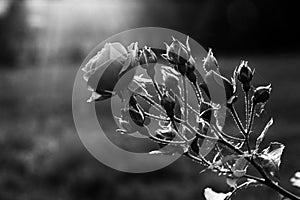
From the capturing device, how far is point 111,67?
1.93 feet

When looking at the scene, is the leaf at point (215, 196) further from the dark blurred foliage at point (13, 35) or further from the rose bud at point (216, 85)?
the dark blurred foliage at point (13, 35)

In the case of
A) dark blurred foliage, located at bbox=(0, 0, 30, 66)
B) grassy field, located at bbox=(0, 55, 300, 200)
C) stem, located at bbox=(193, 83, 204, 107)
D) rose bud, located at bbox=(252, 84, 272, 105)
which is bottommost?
dark blurred foliage, located at bbox=(0, 0, 30, 66)

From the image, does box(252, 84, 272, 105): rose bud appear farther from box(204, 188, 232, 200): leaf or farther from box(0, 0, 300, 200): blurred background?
box(0, 0, 300, 200): blurred background

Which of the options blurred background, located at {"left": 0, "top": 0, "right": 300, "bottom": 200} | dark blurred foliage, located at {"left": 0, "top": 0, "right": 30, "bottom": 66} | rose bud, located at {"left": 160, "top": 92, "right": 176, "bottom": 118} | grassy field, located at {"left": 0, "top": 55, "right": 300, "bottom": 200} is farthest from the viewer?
dark blurred foliage, located at {"left": 0, "top": 0, "right": 30, "bottom": 66}

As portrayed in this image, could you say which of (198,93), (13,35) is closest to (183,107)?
(198,93)

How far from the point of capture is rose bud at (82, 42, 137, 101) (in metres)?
0.58

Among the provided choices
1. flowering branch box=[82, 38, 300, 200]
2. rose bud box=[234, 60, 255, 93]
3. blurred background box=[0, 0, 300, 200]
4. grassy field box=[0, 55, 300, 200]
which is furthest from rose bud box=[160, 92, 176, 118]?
blurred background box=[0, 0, 300, 200]

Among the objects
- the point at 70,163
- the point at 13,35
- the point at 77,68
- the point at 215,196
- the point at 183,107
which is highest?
the point at 183,107

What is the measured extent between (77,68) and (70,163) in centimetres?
478

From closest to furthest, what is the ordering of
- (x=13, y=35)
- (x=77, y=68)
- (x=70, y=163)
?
1. (x=70, y=163)
2. (x=77, y=68)
3. (x=13, y=35)

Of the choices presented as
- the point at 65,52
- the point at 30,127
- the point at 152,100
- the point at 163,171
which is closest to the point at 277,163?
the point at 152,100

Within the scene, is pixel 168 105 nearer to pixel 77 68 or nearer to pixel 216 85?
pixel 216 85

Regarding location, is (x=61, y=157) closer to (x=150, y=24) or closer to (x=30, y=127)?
(x=30, y=127)

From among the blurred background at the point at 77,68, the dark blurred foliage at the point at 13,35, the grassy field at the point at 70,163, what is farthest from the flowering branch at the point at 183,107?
the dark blurred foliage at the point at 13,35
